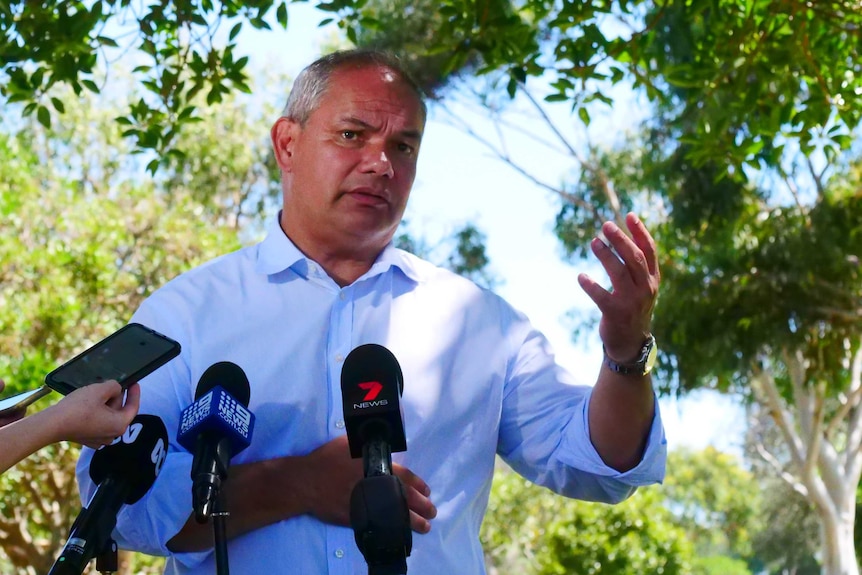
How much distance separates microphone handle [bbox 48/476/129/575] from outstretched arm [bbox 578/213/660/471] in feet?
3.13

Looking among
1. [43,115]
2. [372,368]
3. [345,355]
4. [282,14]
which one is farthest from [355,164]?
[43,115]

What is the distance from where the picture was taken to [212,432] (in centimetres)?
190

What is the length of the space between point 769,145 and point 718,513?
62.1m

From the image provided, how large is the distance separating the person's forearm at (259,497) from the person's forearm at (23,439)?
54 centimetres

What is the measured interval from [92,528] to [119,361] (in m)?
0.31

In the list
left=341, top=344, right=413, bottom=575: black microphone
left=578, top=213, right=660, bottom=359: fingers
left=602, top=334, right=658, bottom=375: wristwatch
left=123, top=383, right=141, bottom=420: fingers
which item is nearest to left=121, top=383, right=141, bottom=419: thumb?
left=123, top=383, right=141, bottom=420: fingers

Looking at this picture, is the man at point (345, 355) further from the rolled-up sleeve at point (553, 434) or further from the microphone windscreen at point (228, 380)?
the microphone windscreen at point (228, 380)

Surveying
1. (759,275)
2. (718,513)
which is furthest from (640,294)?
(718,513)

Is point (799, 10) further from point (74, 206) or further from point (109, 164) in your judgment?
point (109, 164)

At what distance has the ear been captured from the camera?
2.99 meters

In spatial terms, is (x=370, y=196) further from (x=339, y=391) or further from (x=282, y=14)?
(x=282, y=14)

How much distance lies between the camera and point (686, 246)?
53.3ft

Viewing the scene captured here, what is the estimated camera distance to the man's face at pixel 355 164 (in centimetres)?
275

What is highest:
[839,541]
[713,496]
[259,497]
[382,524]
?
[713,496]
